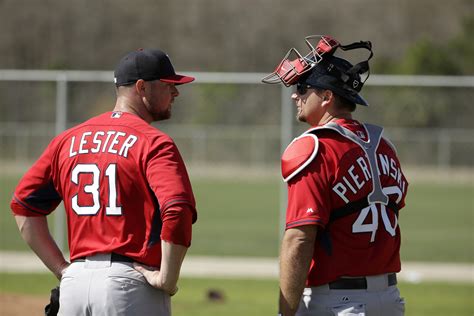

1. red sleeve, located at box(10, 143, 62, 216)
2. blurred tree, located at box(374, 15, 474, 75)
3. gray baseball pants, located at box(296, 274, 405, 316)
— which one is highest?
blurred tree, located at box(374, 15, 474, 75)

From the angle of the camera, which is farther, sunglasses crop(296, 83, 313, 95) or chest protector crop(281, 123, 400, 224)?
sunglasses crop(296, 83, 313, 95)

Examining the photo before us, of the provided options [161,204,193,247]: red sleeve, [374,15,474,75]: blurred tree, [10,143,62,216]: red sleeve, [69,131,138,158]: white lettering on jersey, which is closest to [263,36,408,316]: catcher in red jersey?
[161,204,193,247]: red sleeve

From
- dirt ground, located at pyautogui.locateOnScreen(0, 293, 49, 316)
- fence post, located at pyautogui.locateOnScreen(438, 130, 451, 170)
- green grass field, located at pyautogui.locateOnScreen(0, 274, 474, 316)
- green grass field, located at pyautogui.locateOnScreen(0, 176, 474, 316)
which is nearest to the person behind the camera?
dirt ground, located at pyautogui.locateOnScreen(0, 293, 49, 316)

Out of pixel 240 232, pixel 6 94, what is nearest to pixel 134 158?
pixel 240 232

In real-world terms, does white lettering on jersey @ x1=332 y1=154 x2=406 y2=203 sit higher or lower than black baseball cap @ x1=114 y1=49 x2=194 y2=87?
lower

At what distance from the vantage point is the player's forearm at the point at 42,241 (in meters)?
4.65

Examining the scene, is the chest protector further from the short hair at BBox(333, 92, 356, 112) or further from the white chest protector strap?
the short hair at BBox(333, 92, 356, 112)

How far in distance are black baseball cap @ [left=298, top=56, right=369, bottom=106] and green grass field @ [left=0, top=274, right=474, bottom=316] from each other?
5.64 meters

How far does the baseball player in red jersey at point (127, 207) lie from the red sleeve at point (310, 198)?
0.48 meters

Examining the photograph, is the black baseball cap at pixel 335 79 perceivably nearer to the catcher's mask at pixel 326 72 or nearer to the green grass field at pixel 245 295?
the catcher's mask at pixel 326 72

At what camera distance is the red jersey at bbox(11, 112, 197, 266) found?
13.6 feet

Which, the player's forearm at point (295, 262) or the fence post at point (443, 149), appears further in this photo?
the fence post at point (443, 149)

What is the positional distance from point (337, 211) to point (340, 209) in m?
0.02

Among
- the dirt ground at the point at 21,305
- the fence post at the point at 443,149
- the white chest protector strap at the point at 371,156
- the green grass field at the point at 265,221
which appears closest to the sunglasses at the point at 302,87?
the white chest protector strap at the point at 371,156
